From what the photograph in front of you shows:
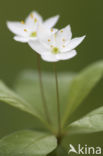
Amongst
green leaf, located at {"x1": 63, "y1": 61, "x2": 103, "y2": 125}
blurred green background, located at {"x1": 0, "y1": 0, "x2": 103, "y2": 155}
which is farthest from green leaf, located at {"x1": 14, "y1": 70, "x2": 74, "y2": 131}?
blurred green background, located at {"x1": 0, "y1": 0, "x2": 103, "y2": 155}

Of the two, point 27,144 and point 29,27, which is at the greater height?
point 29,27

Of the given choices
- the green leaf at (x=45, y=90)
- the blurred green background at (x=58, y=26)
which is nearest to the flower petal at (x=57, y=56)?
the green leaf at (x=45, y=90)

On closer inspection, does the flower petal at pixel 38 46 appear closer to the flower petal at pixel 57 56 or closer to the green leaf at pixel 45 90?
the flower petal at pixel 57 56

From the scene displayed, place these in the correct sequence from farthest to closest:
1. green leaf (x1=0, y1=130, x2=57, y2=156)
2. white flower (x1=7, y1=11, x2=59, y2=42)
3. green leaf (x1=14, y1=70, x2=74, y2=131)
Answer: green leaf (x1=14, y1=70, x2=74, y2=131)
white flower (x1=7, y1=11, x2=59, y2=42)
green leaf (x1=0, y1=130, x2=57, y2=156)

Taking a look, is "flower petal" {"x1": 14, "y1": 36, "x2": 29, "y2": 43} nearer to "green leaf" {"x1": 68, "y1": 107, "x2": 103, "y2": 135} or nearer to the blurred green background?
"green leaf" {"x1": 68, "y1": 107, "x2": 103, "y2": 135}

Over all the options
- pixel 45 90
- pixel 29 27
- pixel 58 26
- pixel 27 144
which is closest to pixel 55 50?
pixel 29 27

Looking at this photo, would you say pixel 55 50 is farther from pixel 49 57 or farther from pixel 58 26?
pixel 58 26
